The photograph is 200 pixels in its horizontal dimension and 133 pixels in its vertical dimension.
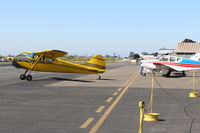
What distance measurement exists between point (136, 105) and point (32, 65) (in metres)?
14.9

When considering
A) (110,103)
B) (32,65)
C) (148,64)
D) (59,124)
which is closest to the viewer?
(59,124)

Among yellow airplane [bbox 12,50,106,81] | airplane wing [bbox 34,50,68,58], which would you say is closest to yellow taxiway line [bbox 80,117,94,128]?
airplane wing [bbox 34,50,68,58]

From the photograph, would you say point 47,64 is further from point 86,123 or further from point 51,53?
point 86,123

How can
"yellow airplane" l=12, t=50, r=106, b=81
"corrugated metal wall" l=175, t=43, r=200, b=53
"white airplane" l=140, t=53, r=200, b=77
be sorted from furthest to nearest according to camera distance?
"corrugated metal wall" l=175, t=43, r=200, b=53, "white airplane" l=140, t=53, r=200, b=77, "yellow airplane" l=12, t=50, r=106, b=81

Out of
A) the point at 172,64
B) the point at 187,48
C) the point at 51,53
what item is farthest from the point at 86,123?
the point at 187,48

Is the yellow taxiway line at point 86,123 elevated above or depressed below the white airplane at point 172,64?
below

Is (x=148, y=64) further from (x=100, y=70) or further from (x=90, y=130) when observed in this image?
(x=90, y=130)

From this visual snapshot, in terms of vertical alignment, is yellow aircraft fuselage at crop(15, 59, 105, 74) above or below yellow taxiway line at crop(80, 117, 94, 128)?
above

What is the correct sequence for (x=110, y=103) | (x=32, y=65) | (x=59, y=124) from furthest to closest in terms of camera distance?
(x=32, y=65), (x=110, y=103), (x=59, y=124)

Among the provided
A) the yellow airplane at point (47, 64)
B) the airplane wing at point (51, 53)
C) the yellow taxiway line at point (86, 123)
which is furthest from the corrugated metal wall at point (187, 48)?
the yellow taxiway line at point (86, 123)

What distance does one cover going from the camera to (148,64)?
99.2 feet

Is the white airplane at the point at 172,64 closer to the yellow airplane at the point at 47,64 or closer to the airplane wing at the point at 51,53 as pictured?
the yellow airplane at the point at 47,64

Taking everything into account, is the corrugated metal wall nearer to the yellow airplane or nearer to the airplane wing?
the yellow airplane

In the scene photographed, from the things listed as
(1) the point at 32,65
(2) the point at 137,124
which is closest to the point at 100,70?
(1) the point at 32,65
